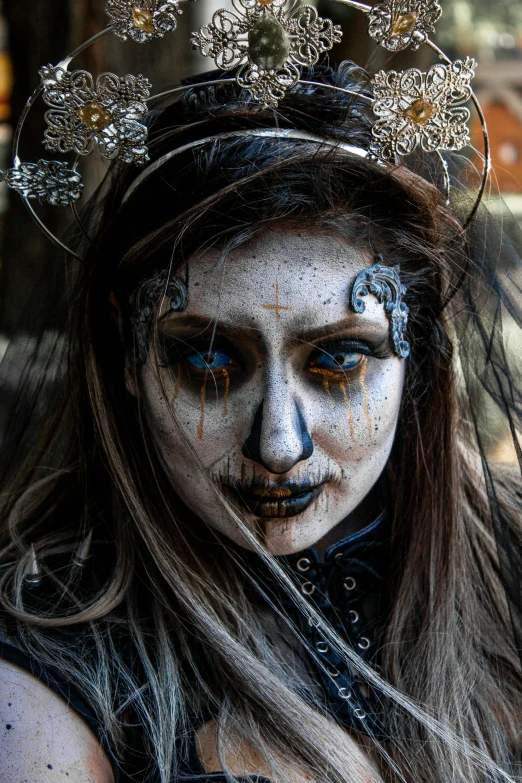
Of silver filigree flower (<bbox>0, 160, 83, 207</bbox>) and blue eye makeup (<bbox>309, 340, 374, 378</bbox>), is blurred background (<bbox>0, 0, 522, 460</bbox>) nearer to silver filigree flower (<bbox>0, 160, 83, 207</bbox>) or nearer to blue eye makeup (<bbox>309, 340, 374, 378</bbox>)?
silver filigree flower (<bbox>0, 160, 83, 207</bbox>)

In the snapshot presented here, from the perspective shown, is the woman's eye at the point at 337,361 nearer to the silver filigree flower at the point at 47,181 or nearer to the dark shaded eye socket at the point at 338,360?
the dark shaded eye socket at the point at 338,360

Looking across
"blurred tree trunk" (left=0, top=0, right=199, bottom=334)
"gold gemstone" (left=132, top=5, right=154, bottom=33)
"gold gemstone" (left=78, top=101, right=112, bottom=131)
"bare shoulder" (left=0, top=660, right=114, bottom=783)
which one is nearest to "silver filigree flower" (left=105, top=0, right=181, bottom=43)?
"gold gemstone" (left=132, top=5, right=154, bottom=33)

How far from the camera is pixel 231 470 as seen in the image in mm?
1403

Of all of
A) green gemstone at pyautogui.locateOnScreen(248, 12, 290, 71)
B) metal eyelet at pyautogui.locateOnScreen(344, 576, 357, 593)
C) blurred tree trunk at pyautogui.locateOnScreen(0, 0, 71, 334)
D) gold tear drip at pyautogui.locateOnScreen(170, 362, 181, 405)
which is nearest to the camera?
green gemstone at pyautogui.locateOnScreen(248, 12, 290, 71)

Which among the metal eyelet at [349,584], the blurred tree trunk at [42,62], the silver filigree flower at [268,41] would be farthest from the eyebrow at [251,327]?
the blurred tree trunk at [42,62]

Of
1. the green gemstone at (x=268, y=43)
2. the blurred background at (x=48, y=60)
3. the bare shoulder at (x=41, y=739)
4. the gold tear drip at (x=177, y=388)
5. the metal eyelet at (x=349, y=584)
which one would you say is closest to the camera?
the bare shoulder at (x=41, y=739)

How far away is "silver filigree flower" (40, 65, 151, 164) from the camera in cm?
139

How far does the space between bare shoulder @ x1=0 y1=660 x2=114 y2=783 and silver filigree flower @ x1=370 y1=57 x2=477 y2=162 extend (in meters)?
1.03

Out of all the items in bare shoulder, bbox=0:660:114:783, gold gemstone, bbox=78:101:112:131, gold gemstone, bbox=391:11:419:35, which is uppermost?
gold gemstone, bbox=391:11:419:35

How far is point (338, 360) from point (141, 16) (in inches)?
25.0

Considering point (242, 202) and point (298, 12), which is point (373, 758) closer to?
point (242, 202)

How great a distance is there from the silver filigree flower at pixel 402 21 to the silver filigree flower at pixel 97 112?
0.39 m

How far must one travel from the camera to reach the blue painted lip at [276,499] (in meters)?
1.39

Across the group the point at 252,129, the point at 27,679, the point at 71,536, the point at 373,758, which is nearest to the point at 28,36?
the point at 252,129
